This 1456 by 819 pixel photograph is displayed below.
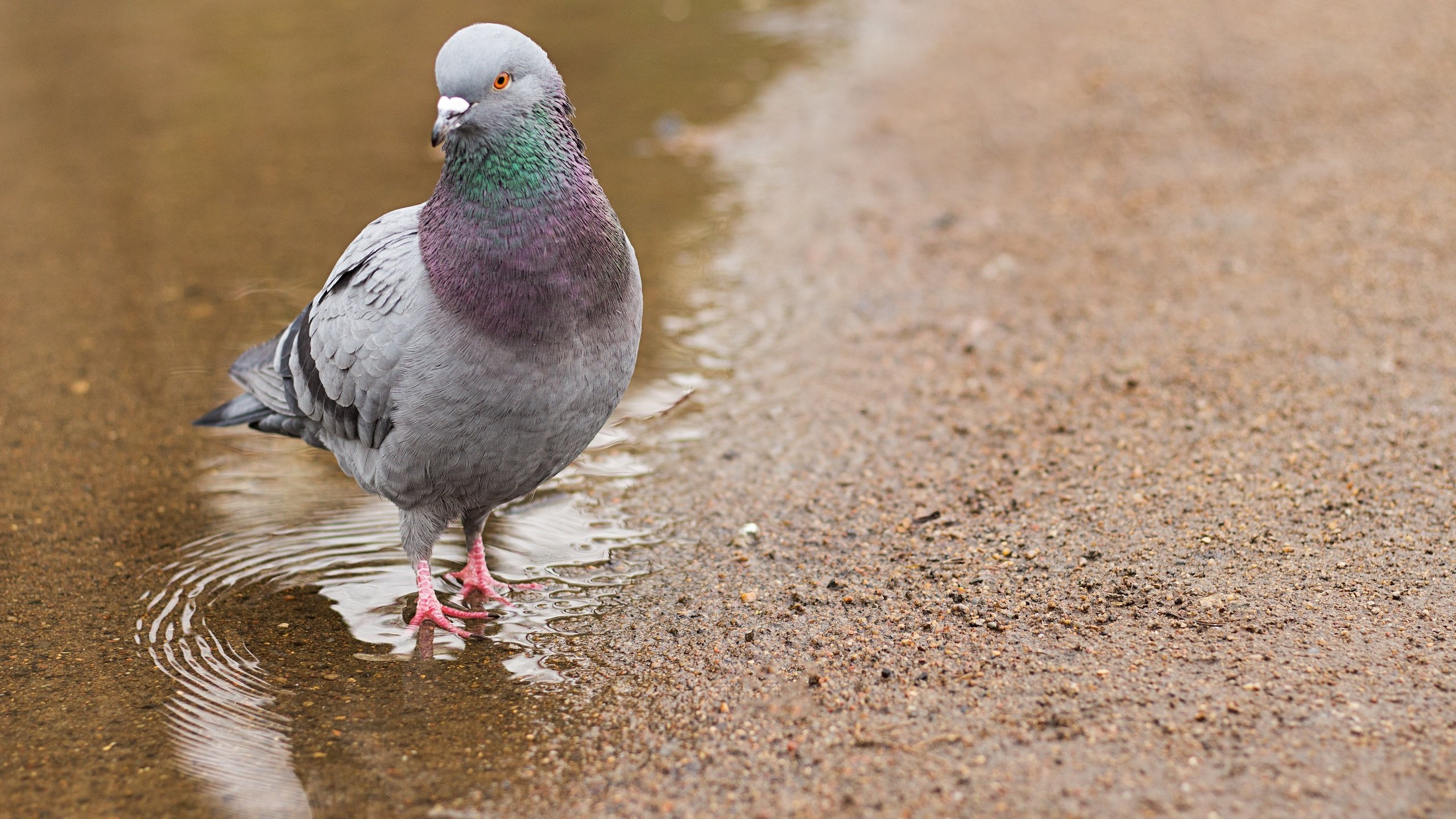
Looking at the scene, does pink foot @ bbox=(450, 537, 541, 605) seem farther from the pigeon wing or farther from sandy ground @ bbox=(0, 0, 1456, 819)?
the pigeon wing

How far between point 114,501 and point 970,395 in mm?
3597

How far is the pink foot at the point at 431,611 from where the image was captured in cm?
406

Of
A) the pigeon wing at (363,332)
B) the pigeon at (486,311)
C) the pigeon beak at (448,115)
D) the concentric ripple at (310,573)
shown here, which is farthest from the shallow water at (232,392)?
the pigeon beak at (448,115)

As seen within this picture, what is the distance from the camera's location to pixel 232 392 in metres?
5.61

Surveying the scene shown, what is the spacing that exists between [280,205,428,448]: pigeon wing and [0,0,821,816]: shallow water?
726mm

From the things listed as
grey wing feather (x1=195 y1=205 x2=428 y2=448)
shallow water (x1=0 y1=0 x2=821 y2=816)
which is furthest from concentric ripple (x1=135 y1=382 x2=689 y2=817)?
grey wing feather (x1=195 y1=205 x2=428 y2=448)

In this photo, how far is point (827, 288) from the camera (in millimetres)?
6480

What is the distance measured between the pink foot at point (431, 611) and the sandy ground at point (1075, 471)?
0.53m

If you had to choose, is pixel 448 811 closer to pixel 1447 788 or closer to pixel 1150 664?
pixel 1150 664

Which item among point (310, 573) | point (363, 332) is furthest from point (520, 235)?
point (310, 573)

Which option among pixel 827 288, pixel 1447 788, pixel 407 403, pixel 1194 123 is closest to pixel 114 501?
pixel 407 403

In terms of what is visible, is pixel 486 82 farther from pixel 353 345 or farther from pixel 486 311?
pixel 353 345

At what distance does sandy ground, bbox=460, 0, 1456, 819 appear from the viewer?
3.13 m

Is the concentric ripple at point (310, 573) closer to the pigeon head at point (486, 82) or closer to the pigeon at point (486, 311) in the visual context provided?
the pigeon at point (486, 311)
